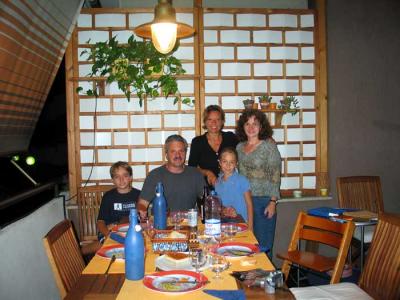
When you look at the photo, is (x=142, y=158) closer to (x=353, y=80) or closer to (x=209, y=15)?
(x=209, y=15)

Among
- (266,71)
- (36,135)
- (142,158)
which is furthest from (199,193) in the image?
(36,135)

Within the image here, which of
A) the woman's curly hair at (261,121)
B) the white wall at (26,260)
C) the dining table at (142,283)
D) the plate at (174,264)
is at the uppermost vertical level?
the woman's curly hair at (261,121)

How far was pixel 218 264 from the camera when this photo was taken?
1.65m

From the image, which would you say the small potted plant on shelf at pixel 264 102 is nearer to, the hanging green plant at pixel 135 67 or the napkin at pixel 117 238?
the hanging green plant at pixel 135 67

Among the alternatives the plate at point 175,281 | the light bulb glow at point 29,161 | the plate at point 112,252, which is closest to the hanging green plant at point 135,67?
the light bulb glow at point 29,161

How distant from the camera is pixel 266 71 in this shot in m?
4.16

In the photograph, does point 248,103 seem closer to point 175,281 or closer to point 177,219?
point 177,219

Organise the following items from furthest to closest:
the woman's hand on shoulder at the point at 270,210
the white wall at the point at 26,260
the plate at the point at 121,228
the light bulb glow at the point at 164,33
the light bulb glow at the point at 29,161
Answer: the light bulb glow at the point at 29,161, the woman's hand on shoulder at the point at 270,210, the light bulb glow at the point at 164,33, the plate at the point at 121,228, the white wall at the point at 26,260

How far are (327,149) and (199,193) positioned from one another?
1849 mm

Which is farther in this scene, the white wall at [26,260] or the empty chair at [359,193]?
the empty chair at [359,193]

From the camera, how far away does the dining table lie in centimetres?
139

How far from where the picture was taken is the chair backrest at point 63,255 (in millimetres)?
1747

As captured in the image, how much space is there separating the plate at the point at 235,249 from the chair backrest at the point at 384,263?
2.15 ft

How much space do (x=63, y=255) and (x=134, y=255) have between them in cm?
55
